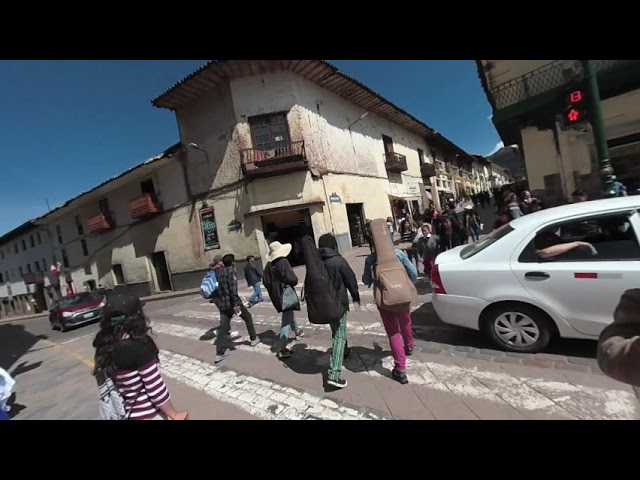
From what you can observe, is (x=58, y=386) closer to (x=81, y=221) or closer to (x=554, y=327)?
(x=554, y=327)

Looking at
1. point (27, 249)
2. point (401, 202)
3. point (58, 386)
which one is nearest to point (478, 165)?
point (401, 202)

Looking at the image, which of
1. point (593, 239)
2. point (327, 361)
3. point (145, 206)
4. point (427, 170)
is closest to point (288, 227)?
point (145, 206)

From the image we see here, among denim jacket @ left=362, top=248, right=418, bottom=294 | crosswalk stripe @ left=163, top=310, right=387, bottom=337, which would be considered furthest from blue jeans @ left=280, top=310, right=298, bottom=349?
denim jacket @ left=362, top=248, right=418, bottom=294

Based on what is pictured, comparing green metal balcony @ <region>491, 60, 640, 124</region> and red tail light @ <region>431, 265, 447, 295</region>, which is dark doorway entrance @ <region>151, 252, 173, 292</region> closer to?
red tail light @ <region>431, 265, 447, 295</region>

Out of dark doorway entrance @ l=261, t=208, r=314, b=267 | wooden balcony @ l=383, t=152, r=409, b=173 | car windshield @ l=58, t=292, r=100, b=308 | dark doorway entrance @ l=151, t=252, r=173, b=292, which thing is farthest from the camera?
wooden balcony @ l=383, t=152, r=409, b=173

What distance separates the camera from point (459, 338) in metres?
4.12

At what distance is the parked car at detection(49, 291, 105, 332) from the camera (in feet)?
39.5

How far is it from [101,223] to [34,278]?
1566cm

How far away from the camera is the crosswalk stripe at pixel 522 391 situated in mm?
2406

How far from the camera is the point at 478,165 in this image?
50.8 m

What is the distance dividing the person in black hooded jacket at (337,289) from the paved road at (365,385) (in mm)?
198

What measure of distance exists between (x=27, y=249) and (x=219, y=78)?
102 feet

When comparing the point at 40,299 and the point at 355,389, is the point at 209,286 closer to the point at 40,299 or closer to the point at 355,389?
the point at 355,389

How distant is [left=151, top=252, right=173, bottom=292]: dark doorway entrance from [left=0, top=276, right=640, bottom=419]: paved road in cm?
1306
